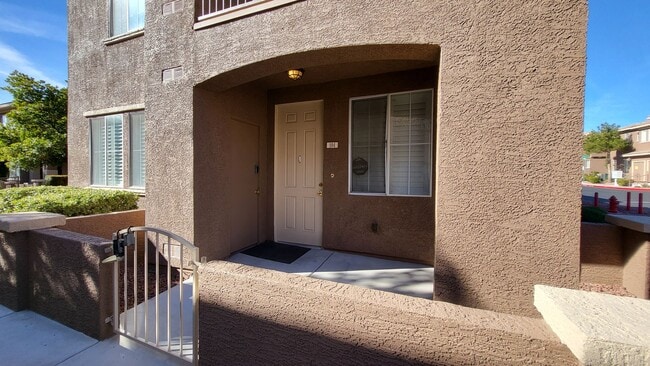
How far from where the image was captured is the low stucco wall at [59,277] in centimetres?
263

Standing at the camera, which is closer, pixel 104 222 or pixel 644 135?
pixel 104 222

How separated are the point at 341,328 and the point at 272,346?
56 centimetres

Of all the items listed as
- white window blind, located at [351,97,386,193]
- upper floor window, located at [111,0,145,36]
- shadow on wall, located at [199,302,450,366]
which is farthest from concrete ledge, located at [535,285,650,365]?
upper floor window, located at [111,0,145,36]

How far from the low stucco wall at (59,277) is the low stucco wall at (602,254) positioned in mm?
6093

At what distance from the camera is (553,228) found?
238 cm

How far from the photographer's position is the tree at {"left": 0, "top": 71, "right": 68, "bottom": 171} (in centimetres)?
1167

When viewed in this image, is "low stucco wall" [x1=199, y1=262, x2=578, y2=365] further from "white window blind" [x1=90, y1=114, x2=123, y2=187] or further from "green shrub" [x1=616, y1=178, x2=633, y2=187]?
"green shrub" [x1=616, y1=178, x2=633, y2=187]

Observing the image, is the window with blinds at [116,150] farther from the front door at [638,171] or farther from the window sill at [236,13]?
the front door at [638,171]

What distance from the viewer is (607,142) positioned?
107ft

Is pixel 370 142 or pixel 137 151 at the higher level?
pixel 370 142

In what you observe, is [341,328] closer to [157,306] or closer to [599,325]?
[599,325]

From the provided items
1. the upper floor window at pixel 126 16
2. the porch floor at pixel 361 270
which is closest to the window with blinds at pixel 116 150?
the upper floor window at pixel 126 16

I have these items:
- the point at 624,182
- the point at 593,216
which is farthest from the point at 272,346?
the point at 624,182

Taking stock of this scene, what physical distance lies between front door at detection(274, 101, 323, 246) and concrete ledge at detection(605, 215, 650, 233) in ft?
14.8
